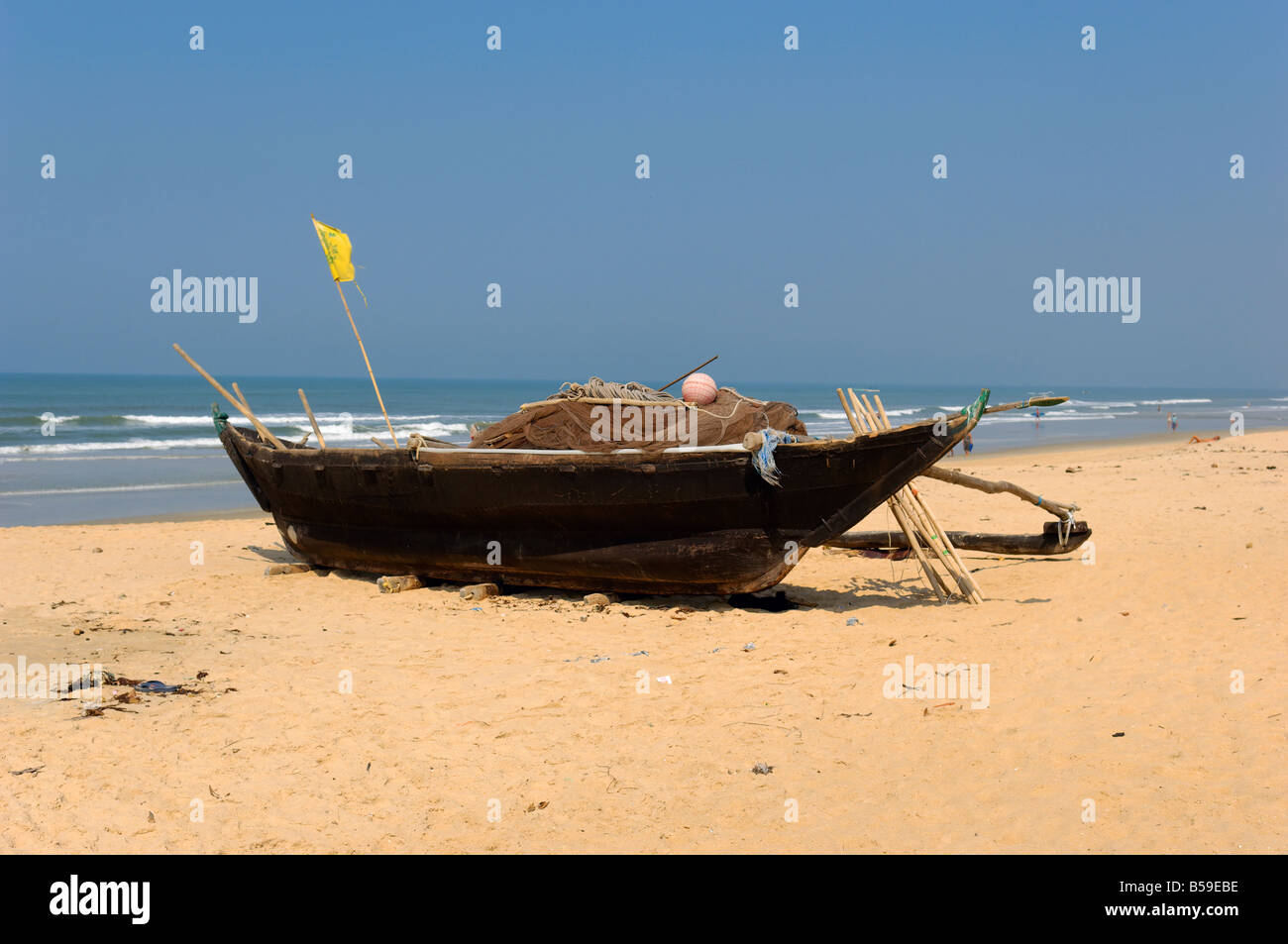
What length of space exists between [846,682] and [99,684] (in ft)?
14.1

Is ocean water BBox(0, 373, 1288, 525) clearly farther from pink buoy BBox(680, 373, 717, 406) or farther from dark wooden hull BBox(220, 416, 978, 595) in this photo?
pink buoy BBox(680, 373, 717, 406)

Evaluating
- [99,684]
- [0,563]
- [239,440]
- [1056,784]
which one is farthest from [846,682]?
[0,563]

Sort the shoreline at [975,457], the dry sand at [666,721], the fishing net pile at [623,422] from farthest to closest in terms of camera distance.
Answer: the shoreline at [975,457] < the fishing net pile at [623,422] < the dry sand at [666,721]

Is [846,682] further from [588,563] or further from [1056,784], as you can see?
[588,563]

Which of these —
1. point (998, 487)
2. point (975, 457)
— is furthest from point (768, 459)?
point (975, 457)

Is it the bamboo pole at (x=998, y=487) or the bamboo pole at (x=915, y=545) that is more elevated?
the bamboo pole at (x=998, y=487)

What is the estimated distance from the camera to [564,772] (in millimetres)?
4297

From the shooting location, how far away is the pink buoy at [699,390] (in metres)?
8.27

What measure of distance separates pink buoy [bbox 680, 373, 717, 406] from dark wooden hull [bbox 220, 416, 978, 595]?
1.35m

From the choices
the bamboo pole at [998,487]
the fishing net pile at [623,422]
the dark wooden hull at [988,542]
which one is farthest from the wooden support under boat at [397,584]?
the bamboo pole at [998,487]

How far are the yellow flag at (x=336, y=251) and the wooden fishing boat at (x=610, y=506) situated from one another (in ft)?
5.87

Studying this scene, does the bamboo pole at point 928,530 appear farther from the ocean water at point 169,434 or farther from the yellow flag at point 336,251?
the ocean water at point 169,434

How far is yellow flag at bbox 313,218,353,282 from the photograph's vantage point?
30.3ft

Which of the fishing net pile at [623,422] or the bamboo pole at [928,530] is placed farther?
the fishing net pile at [623,422]
